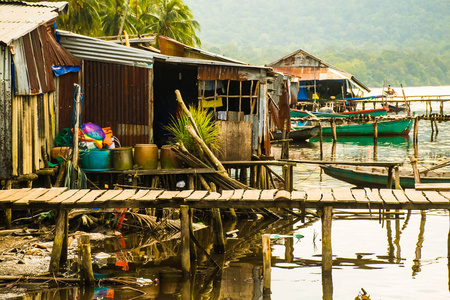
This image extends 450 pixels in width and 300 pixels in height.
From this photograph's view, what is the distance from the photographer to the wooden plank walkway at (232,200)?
8727 millimetres

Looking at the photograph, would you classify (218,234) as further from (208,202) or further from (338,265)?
(338,265)

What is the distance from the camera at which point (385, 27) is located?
18212 centimetres

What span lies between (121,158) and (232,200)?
4295 millimetres

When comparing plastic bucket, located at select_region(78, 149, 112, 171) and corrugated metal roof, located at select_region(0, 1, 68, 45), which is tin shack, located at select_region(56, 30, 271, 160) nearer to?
corrugated metal roof, located at select_region(0, 1, 68, 45)

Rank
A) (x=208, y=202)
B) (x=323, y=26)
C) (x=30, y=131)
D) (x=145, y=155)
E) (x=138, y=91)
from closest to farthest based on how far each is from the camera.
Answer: (x=208, y=202)
(x=30, y=131)
(x=145, y=155)
(x=138, y=91)
(x=323, y=26)

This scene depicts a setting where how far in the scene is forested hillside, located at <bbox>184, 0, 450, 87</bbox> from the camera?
168m

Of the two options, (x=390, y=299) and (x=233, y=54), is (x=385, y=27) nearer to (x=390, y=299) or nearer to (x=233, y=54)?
(x=233, y=54)

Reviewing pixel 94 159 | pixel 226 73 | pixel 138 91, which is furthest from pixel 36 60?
pixel 226 73

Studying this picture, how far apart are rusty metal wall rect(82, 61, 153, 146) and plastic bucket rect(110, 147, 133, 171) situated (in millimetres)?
1184

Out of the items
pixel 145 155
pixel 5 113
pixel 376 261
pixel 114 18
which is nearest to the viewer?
pixel 5 113

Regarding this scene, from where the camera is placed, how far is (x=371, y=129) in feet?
137

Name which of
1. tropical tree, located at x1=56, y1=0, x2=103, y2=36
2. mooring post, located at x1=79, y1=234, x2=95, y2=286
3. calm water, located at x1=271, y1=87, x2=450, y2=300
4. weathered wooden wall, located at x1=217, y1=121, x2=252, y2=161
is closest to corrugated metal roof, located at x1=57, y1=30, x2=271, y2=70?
weathered wooden wall, located at x1=217, y1=121, x2=252, y2=161

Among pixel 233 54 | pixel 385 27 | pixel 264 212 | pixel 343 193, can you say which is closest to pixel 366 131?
pixel 264 212

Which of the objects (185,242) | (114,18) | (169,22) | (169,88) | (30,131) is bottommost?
(185,242)
